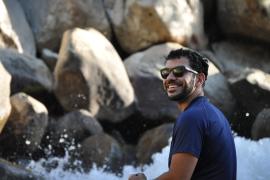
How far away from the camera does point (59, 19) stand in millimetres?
11633

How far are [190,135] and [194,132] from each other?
0.02m

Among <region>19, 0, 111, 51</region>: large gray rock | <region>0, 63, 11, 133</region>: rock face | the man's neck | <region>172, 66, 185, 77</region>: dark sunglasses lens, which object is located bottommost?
Result: <region>19, 0, 111, 51</region>: large gray rock

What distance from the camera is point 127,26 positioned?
11.8 m

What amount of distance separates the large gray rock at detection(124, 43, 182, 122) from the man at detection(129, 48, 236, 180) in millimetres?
6975

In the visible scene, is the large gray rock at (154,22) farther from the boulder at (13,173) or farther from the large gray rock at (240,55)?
the boulder at (13,173)

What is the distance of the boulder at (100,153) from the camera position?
799 cm

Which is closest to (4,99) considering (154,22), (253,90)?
(253,90)

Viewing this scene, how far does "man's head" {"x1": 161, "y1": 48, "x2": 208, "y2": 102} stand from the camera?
267 centimetres

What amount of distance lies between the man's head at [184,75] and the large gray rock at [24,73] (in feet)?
21.8

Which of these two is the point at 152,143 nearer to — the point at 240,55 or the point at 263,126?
the point at 263,126

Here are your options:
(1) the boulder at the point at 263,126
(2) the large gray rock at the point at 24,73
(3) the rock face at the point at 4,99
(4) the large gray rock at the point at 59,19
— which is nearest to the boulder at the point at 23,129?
(3) the rock face at the point at 4,99

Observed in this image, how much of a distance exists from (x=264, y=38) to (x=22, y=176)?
8.13 metres

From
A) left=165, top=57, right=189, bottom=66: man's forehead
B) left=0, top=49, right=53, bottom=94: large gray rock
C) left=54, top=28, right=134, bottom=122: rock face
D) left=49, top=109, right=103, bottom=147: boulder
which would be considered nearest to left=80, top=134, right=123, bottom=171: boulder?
left=49, top=109, right=103, bottom=147: boulder

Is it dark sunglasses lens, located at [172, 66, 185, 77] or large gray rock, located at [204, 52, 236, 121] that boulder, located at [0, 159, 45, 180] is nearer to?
dark sunglasses lens, located at [172, 66, 185, 77]
